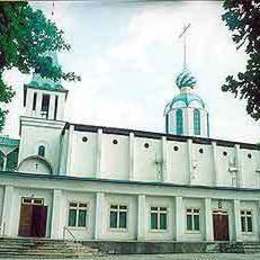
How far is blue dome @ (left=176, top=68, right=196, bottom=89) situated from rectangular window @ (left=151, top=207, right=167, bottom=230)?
27.1 m

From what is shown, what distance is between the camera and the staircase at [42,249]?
1734 cm

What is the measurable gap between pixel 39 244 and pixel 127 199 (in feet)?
22.0

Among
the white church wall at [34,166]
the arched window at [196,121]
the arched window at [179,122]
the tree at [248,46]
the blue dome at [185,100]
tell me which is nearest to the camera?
the tree at [248,46]

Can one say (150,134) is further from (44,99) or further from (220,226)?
(220,226)

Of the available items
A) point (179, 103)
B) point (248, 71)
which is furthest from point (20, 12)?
point (179, 103)

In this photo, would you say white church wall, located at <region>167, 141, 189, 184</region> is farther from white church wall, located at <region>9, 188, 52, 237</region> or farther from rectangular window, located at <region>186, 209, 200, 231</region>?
white church wall, located at <region>9, 188, 52, 237</region>

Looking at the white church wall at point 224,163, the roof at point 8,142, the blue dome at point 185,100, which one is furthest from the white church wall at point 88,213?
the blue dome at point 185,100

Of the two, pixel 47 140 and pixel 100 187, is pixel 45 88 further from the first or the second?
pixel 100 187

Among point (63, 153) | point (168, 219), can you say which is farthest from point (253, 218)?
point (63, 153)

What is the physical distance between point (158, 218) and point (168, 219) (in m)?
0.68

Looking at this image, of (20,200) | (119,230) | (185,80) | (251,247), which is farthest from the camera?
A: (185,80)

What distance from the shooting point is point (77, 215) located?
22.8 m

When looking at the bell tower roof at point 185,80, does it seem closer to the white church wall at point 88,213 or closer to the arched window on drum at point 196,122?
the arched window on drum at point 196,122

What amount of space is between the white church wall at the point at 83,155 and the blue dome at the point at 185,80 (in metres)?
21.2
